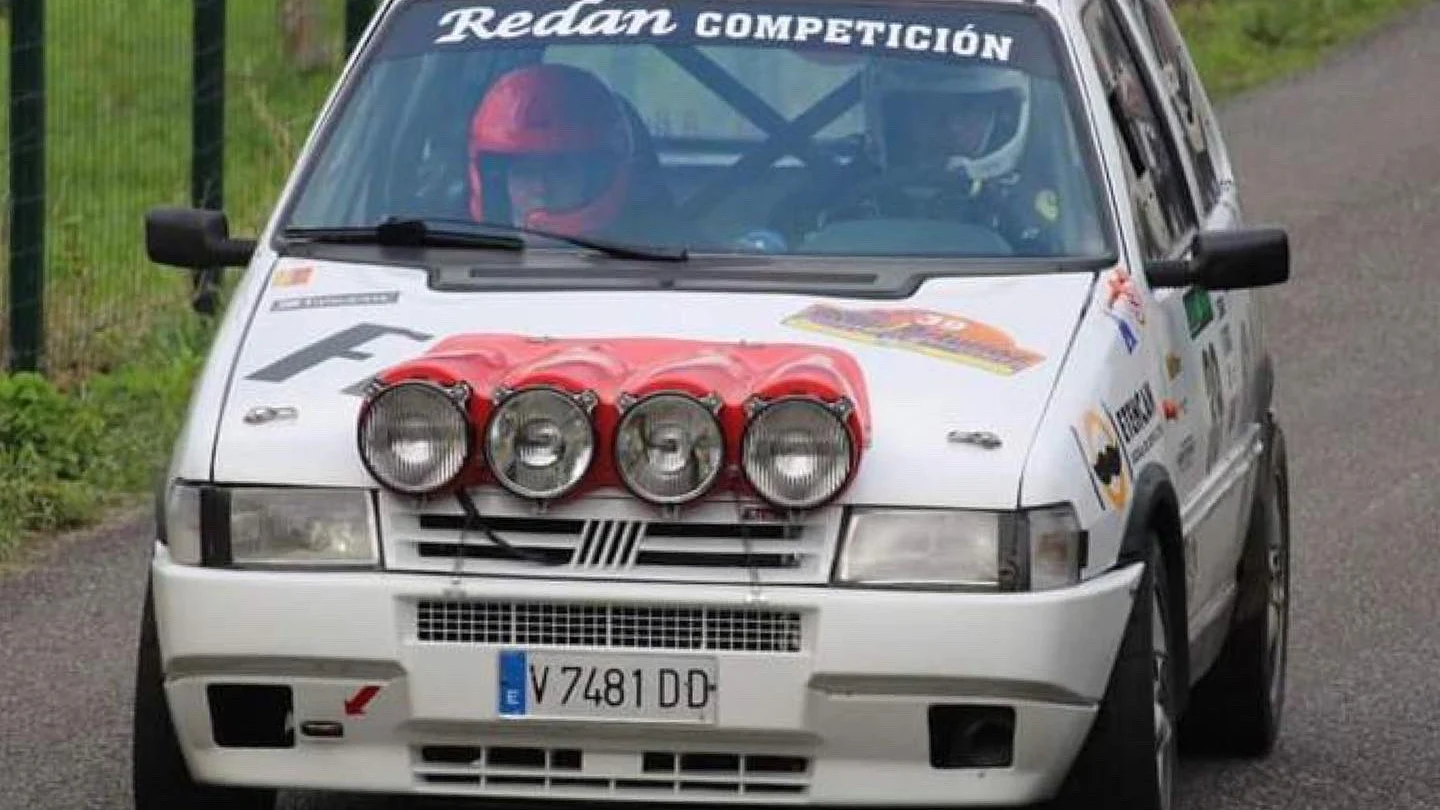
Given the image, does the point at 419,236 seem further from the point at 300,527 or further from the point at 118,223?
Result: the point at 118,223

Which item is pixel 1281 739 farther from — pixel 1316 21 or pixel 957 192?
pixel 1316 21

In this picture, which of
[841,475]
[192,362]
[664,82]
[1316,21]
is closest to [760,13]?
[664,82]

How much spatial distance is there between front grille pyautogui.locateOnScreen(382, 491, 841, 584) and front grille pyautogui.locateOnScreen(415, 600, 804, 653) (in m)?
0.05

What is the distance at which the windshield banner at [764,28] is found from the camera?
827 cm

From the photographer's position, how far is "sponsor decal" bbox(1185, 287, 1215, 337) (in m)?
8.26

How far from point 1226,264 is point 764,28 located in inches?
40.7

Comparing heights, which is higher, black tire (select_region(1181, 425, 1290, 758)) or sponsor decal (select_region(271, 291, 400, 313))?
sponsor decal (select_region(271, 291, 400, 313))

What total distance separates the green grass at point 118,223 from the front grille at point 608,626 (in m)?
4.67

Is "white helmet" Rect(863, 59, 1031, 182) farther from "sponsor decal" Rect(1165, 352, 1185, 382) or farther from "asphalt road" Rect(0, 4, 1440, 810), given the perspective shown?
"asphalt road" Rect(0, 4, 1440, 810)

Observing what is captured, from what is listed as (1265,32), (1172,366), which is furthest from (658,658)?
(1265,32)

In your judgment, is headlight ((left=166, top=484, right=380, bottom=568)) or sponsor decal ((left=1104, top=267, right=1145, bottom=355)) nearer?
headlight ((left=166, top=484, right=380, bottom=568))

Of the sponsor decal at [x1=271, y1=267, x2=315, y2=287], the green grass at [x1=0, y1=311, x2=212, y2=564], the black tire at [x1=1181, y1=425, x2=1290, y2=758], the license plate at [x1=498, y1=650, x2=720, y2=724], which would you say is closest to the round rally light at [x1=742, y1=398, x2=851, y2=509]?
the license plate at [x1=498, y1=650, x2=720, y2=724]

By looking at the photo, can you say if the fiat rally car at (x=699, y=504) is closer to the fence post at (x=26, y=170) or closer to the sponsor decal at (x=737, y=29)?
the sponsor decal at (x=737, y=29)

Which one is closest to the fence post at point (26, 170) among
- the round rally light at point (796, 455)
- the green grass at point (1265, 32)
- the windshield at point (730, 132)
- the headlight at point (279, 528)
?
the windshield at point (730, 132)
